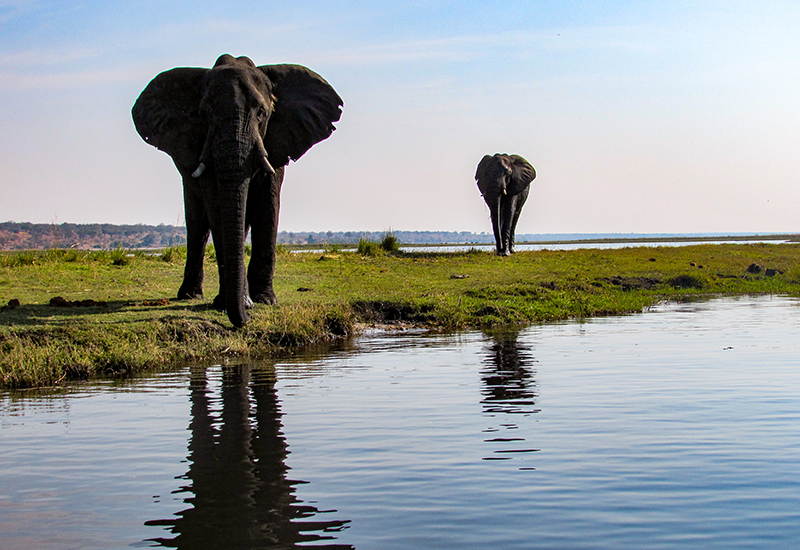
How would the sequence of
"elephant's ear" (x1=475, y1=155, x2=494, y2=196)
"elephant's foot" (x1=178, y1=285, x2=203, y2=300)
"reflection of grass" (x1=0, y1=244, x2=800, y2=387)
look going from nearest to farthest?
"reflection of grass" (x1=0, y1=244, x2=800, y2=387)
"elephant's foot" (x1=178, y1=285, x2=203, y2=300)
"elephant's ear" (x1=475, y1=155, x2=494, y2=196)

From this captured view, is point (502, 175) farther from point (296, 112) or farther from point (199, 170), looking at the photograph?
point (199, 170)

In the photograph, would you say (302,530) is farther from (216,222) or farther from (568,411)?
(216,222)

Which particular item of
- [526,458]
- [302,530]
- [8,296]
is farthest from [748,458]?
[8,296]

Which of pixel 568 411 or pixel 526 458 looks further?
pixel 568 411

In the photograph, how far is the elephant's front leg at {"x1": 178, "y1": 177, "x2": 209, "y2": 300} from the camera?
14.9 metres

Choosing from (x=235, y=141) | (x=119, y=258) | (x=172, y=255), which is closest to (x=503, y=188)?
(x=172, y=255)

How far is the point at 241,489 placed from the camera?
19.7 ft

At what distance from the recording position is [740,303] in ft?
67.4

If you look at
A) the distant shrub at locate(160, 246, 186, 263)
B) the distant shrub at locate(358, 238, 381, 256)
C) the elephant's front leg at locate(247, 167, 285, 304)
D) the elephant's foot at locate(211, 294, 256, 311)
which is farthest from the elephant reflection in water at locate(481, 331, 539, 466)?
the distant shrub at locate(358, 238, 381, 256)

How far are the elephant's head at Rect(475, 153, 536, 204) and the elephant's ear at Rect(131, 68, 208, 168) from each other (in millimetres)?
20750

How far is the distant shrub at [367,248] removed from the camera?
91.4 feet

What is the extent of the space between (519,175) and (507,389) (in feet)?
85.5

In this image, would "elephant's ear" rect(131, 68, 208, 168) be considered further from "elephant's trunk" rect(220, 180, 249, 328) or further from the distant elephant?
the distant elephant

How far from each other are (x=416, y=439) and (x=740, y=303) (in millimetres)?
15514
